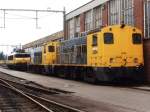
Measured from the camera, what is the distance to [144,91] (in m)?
22.5

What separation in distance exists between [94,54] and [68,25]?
905 inches

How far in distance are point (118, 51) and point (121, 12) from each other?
7075mm

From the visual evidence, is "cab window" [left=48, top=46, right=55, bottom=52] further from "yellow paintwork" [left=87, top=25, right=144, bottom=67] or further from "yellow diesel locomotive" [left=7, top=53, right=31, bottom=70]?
"yellow diesel locomotive" [left=7, top=53, right=31, bottom=70]

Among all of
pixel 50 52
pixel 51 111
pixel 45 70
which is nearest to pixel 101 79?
pixel 51 111

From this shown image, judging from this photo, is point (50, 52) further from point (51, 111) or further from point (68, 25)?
point (51, 111)

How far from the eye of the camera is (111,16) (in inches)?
1390

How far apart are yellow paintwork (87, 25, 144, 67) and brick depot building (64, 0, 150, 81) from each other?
1150mm

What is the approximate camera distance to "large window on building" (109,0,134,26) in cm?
3127

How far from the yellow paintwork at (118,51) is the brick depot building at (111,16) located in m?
1.15

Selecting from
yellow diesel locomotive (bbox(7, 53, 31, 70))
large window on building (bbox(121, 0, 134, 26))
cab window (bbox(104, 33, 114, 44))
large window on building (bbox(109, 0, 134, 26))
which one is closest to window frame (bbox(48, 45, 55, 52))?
large window on building (bbox(109, 0, 134, 26))

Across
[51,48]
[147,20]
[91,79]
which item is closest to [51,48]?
[51,48]

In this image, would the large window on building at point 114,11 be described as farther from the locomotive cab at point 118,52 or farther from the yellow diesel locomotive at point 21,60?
the yellow diesel locomotive at point 21,60

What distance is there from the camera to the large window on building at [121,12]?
31266 millimetres

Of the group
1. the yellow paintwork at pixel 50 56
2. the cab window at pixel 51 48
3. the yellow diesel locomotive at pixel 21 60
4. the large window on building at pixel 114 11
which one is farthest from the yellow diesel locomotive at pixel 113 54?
the yellow diesel locomotive at pixel 21 60
